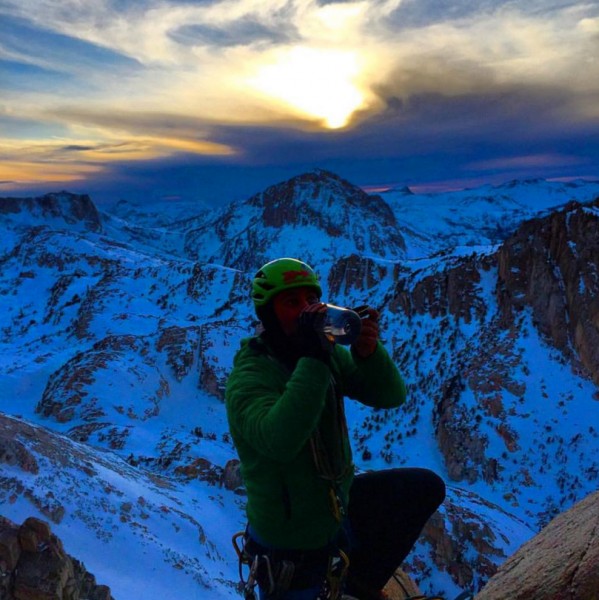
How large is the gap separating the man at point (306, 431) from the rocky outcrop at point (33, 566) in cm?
620

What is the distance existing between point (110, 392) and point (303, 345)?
47.1 m

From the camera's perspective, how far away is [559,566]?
414 cm

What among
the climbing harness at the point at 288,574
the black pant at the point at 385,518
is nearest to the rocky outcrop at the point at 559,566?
the black pant at the point at 385,518

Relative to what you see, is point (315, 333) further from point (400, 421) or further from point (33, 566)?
point (400, 421)

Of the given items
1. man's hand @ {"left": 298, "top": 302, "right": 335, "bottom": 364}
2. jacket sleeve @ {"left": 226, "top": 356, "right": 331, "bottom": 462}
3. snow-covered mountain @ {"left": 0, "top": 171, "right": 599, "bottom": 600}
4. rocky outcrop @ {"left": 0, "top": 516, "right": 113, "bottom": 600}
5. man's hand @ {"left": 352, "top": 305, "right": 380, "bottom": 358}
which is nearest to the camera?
jacket sleeve @ {"left": 226, "top": 356, "right": 331, "bottom": 462}

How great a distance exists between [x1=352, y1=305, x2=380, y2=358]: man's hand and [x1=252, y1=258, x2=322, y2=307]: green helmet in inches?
19.0

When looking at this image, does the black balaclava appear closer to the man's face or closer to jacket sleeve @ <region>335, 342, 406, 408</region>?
the man's face

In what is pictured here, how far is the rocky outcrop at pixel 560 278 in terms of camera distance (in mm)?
42094

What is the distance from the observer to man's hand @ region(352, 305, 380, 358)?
439 cm

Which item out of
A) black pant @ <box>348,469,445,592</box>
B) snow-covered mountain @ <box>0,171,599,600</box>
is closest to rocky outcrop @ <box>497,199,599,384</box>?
snow-covered mountain @ <box>0,171,599,600</box>

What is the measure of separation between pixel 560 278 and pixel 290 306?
1902 inches

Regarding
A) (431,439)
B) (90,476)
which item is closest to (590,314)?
(431,439)

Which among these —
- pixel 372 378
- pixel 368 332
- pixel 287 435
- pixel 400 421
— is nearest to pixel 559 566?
pixel 372 378

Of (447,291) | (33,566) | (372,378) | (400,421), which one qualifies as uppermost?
(372,378)
